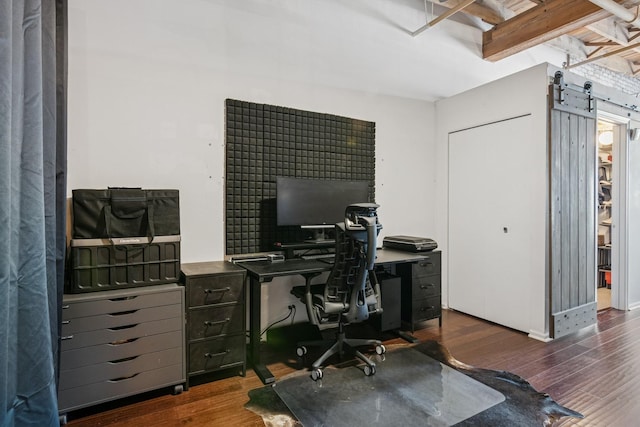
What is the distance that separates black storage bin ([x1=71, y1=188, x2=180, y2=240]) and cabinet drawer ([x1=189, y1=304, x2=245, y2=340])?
0.57m

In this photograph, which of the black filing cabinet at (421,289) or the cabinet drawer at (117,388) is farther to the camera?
the black filing cabinet at (421,289)

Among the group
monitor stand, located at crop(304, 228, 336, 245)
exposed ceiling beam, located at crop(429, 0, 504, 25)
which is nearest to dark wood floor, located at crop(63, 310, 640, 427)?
monitor stand, located at crop(304, 228, 336, 245)

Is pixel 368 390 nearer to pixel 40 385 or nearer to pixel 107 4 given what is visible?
pixel 40 385

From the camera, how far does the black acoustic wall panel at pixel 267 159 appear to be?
9.49 ft

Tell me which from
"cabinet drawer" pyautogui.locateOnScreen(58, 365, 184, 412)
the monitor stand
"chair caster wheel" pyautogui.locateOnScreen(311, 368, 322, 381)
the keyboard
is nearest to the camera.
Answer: "cabinet drawer" pyautogui.locateOnScreen(58, 365, 184, 412)

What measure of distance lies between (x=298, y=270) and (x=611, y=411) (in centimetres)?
205

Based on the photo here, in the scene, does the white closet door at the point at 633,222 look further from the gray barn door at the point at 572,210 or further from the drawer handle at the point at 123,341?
the drawer handle at the point at 123,341

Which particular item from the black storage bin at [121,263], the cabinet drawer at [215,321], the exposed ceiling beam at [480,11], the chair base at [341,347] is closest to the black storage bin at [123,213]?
the black storage bin at [121,263]

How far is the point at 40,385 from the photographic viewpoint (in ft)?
4.45

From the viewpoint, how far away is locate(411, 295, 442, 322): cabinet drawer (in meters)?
3.26

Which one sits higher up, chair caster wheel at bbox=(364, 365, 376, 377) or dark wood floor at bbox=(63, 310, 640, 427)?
chair caster wheel at bbox=(364, 365, 376, 377)

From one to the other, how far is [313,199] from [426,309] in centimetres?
153

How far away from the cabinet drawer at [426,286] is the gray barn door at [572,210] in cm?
97

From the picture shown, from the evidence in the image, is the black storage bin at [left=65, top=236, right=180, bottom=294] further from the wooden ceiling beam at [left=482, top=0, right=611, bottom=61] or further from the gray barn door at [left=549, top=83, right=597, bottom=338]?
the wooden ceiling beam at [left=482, top=0, right=611, bottom=61]
